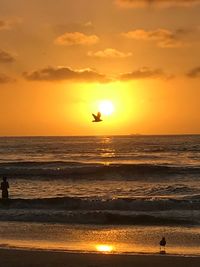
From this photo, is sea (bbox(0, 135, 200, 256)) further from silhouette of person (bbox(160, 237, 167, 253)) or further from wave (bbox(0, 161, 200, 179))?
wave (bbox(0, 161, 200, 179))

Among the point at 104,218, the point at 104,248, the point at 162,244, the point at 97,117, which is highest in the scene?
the point at 97,117

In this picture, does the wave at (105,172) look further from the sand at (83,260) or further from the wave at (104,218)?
the sand at (83,260)

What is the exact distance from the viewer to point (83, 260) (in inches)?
416

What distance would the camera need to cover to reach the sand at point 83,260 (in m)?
10.2

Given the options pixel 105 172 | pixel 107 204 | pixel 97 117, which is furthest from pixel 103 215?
pixel 105 172

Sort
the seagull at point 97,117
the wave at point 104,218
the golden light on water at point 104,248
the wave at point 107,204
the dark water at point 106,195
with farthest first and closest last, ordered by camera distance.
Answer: the wave at point 107,204 → the seagull at point 97,117 → the dark water at point 106,195 → the wave at point 104,218 → the golden light on water at point 104,248

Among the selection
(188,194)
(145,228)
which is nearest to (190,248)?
(145,228)

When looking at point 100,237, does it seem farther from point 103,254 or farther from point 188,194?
point 188,194

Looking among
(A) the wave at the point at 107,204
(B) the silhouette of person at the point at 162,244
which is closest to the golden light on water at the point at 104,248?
(B) the silhouette of person at the point at 162,244

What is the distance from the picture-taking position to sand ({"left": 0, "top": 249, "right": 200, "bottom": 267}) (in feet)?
33.4

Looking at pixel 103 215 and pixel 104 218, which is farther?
pixel 103 215

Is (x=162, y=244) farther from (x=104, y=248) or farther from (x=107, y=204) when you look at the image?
(x=107, y=204)

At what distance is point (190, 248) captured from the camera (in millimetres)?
12523

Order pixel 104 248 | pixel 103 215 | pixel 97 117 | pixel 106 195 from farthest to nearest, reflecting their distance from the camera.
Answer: pixel 106 195, pixel 97 117, pixel 103 215, pixel 104 248
